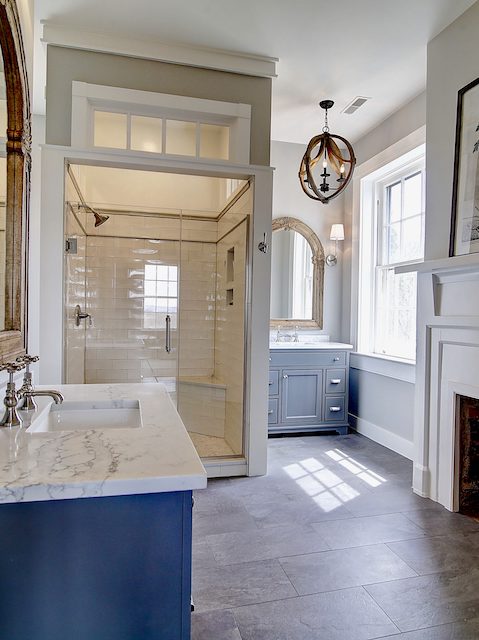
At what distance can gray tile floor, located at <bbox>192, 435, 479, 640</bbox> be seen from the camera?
159cm

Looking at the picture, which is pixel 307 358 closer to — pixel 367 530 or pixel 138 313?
pixel 138 313

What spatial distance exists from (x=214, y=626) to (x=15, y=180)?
68.6 inches

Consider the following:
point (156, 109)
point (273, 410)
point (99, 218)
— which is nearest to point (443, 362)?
point (273, 410)

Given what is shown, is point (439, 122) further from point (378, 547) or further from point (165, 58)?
point (378, 547)

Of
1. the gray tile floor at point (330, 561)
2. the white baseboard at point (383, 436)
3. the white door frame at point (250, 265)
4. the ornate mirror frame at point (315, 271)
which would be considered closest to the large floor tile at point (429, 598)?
the gray tile floor at point (330, 561)

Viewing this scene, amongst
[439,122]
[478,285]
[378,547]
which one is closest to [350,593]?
[378,547]

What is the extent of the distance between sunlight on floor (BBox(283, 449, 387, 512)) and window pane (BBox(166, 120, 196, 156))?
2329 mm

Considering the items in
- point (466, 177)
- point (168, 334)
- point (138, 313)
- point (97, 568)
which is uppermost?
point (466, 177)

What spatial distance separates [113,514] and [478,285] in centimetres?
223

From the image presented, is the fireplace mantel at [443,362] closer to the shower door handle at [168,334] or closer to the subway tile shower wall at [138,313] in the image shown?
the subway tile shower wall at [138,313]

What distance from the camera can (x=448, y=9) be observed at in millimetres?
2467

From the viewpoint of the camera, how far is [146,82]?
283cm

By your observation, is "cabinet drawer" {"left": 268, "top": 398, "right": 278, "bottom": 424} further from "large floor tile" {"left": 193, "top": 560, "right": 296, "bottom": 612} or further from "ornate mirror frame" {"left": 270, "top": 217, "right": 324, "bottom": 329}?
"large floor tile" {"left": 193, "top": 560, "right": 296, "bottom": 612}

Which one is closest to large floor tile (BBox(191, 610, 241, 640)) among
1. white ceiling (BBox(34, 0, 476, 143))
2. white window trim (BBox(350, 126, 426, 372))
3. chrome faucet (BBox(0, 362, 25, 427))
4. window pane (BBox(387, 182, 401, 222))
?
chrome faucet (BBox(0, 362, 25, 427))
